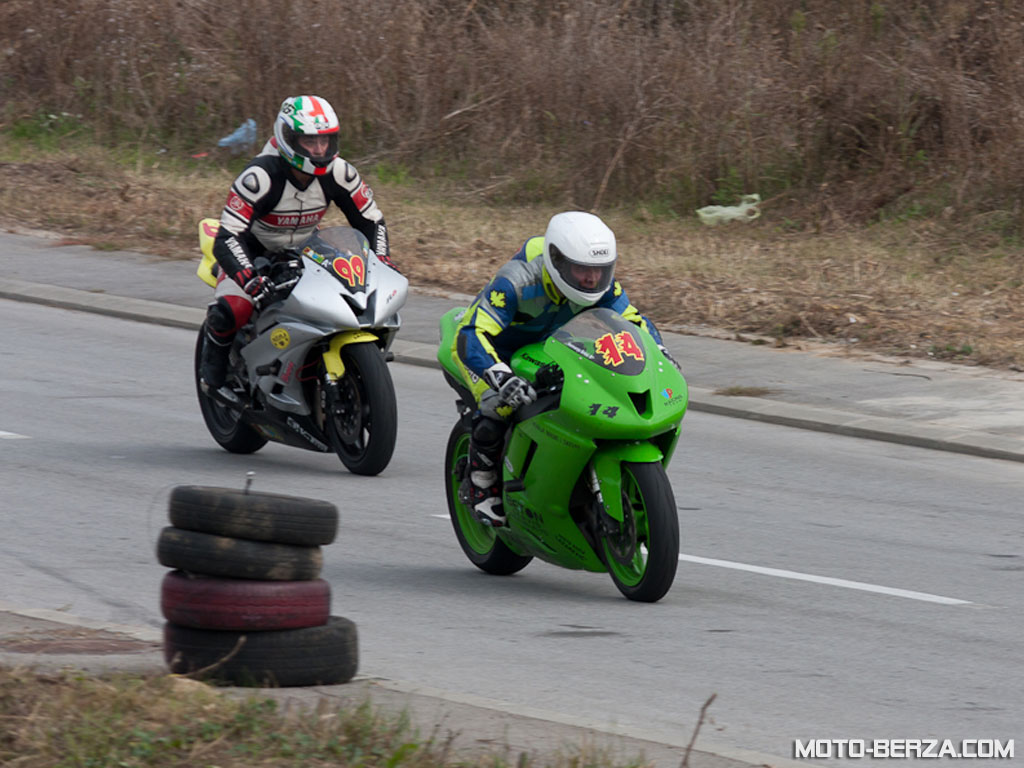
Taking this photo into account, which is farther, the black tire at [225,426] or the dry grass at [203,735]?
the black tire at [225,426]

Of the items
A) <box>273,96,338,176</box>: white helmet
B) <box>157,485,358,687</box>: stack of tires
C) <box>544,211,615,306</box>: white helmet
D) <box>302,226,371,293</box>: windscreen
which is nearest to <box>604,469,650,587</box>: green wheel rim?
<box>544,211,615,306</box>: white helmet

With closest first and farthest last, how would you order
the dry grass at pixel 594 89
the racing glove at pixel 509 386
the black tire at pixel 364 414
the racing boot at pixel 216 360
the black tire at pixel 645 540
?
the black tire at pixel 645 540
the racing glove at pixel 509 386
the black tire at pixel 364 414
the racing boot at pixel 216 360
the dry grass at pixel 594 89

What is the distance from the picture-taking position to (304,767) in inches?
182

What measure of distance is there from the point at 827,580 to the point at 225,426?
180 inches

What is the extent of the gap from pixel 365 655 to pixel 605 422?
4.61 feet

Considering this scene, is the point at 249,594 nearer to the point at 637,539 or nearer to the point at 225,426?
the point at 637,539

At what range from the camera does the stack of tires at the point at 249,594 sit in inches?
220

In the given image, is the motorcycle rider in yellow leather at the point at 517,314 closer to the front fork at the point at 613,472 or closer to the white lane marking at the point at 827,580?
the front fork at the point at 613,472

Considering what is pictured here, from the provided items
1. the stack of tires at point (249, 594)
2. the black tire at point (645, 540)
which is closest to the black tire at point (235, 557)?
the stack of tires at point (249, 594)

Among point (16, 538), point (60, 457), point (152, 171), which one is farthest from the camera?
point (152, 171)

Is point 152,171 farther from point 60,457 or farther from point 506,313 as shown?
point 506,313

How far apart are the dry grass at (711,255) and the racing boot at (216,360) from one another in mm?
5393

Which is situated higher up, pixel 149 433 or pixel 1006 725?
pixel 1006 725

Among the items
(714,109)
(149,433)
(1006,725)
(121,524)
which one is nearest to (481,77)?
(714,109)
